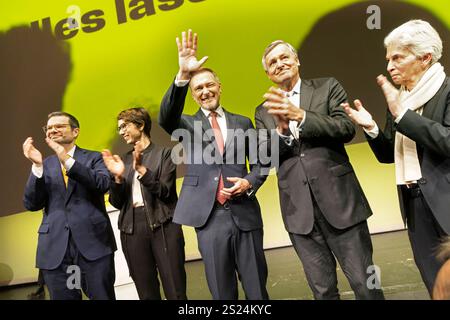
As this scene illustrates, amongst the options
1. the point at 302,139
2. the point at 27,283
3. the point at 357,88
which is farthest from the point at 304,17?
the point at 27,283

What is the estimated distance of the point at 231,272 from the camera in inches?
107

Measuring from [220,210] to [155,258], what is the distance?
66 centimetres

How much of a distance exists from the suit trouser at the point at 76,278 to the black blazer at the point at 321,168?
1.25m

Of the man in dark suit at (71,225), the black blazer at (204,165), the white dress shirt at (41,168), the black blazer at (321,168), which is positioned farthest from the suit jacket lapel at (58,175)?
the black blazer at (321,168)

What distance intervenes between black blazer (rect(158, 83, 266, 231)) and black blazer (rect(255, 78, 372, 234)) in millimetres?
211

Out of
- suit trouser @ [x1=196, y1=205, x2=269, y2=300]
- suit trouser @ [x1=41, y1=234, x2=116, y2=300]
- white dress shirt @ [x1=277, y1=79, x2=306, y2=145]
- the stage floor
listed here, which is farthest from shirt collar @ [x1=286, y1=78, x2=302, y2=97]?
suit trouser @ [x1=41, y1=234, x2=116, y2=300]

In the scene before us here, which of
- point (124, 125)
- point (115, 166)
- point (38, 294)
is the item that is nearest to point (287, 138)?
point (115, 166)

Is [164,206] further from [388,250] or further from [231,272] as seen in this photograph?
[388,250]

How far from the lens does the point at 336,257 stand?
98.7 inches

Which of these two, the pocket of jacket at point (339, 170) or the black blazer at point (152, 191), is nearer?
the pocket of jacket at point (339, 170)

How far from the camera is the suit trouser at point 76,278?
3.00m

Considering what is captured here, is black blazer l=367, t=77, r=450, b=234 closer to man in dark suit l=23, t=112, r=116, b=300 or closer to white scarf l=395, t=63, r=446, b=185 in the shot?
white scarf l=395, t=63, r=446, b=185

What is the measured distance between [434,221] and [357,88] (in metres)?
1.81

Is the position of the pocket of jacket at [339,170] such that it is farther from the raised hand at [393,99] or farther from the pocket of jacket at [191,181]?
the pocket of jacket at [191,181]
